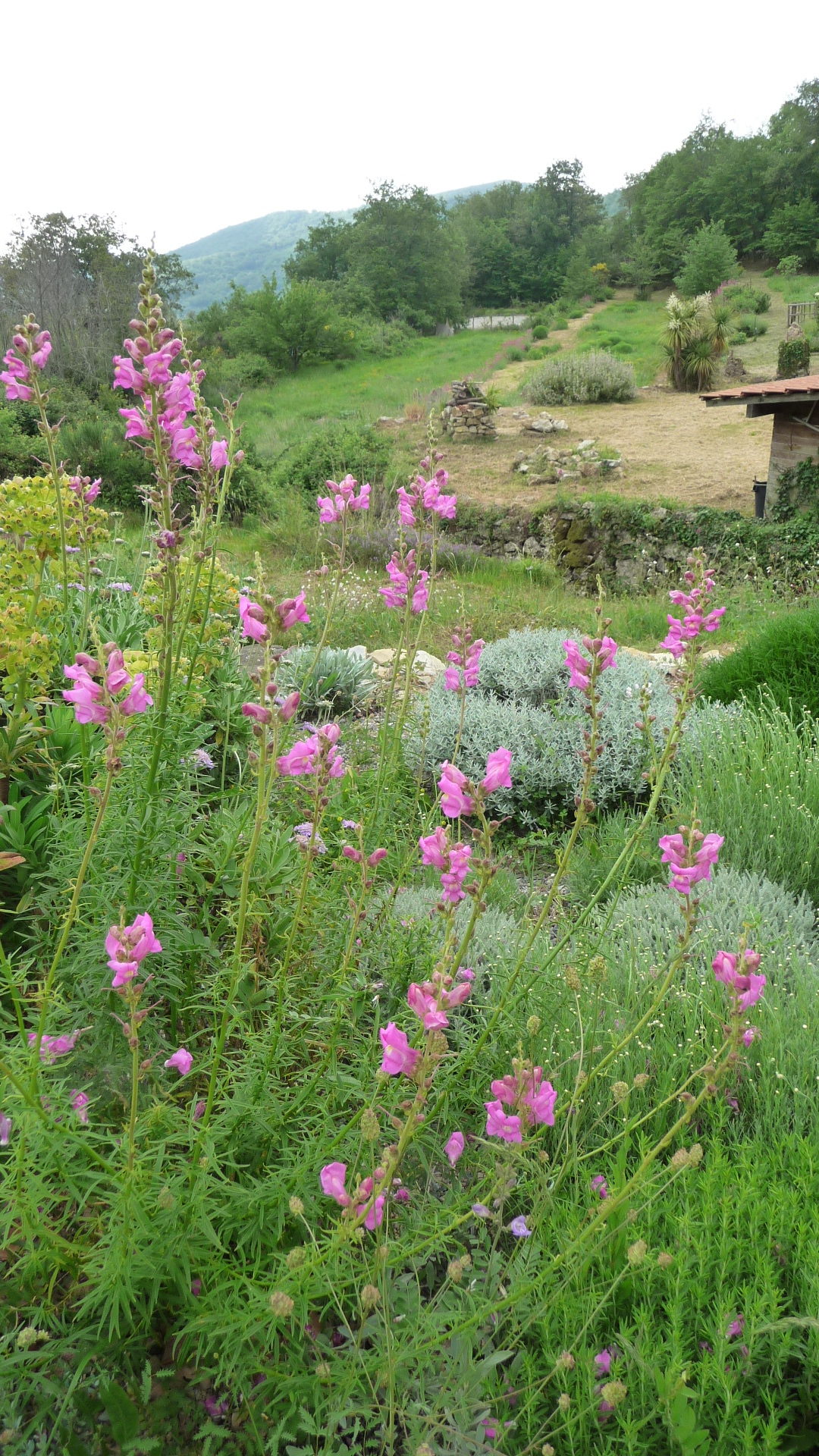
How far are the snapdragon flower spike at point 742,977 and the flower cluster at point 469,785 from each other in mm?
397

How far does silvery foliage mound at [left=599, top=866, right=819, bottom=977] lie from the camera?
8.25 ft

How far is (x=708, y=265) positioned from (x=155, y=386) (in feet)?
120

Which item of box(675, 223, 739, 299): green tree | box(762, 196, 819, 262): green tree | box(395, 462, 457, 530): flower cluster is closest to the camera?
box(395, 462, 457, 530): flower cluster

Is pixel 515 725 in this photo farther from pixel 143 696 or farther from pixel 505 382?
pixel 505 382

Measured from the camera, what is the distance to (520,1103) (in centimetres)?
120

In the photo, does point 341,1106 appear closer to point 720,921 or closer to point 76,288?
point 720,921

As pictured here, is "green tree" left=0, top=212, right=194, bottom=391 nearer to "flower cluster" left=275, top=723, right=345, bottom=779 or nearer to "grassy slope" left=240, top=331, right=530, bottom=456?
"grassy slope" left=240, top=331, right=530, bottom=456

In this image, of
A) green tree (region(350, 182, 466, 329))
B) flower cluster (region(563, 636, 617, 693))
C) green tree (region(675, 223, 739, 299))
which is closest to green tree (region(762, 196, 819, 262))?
green tree (region(675, 223, 739, 299))

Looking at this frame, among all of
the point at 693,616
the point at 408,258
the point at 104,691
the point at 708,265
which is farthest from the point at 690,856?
the point at 408,258

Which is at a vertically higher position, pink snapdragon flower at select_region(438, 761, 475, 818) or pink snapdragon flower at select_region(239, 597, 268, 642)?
pink snapdragon flower at select_region(239, 597, 268, 642)

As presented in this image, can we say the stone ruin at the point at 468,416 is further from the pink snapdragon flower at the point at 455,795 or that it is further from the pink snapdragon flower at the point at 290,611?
the pink snapdragon flower at the point at 455,795

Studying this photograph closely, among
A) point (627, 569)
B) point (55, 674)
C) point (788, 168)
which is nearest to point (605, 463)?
point (627, 569)

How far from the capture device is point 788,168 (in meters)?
38.5

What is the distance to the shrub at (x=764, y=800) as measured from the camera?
334 centimetres
